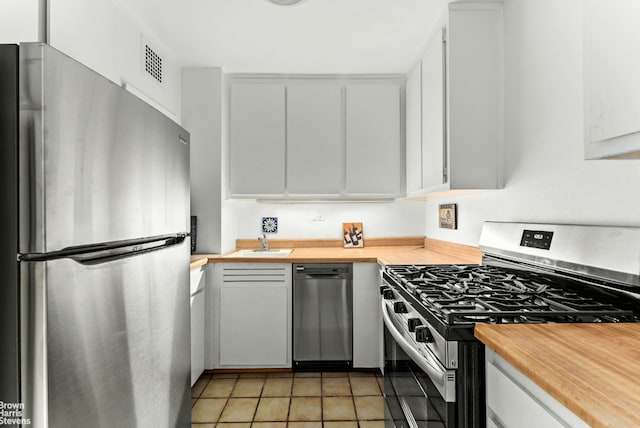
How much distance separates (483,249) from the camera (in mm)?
2168

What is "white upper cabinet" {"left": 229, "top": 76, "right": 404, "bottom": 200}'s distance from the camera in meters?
3.21

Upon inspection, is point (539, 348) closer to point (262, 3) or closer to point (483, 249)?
point (483, 249)

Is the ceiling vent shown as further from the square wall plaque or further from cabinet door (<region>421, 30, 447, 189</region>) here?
the square wall plaque

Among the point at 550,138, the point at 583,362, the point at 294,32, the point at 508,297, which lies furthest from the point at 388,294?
the point at 294,32

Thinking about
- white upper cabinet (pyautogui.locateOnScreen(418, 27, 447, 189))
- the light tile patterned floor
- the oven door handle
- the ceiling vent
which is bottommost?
the light tile patterned floor

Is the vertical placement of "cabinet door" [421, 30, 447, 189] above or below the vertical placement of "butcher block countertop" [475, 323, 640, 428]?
above

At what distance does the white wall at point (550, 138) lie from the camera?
4.68ft

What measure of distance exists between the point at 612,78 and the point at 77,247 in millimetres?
1268

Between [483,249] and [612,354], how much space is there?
1.33 m

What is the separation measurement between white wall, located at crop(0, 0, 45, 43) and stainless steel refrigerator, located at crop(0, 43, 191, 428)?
622 mm

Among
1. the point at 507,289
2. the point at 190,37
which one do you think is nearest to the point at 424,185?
the point at 507,289

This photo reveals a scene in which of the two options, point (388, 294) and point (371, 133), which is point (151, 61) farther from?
point (388, 294)

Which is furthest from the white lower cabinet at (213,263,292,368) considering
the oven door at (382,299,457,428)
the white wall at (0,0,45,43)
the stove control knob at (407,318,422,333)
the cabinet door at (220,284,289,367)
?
the white wall at (0,0,45,43)

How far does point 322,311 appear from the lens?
9.66 ft
